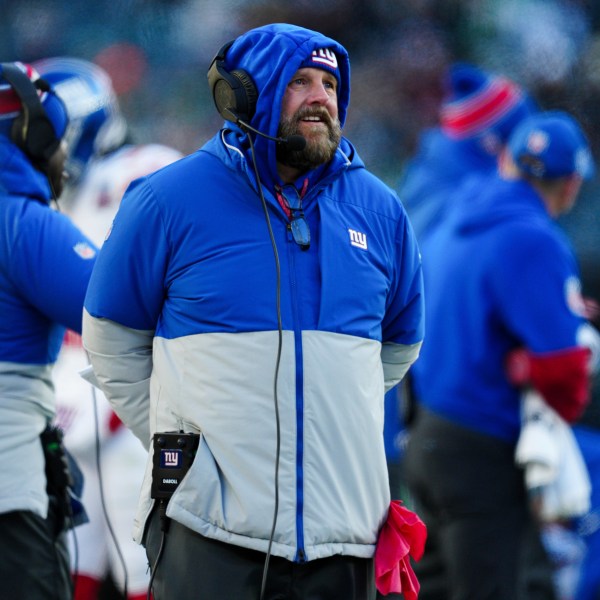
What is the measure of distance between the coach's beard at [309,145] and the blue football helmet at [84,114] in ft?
6.11

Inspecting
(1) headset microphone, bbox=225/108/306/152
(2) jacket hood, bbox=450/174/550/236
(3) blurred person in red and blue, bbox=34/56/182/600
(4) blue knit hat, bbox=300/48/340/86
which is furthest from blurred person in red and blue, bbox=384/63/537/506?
(1) headset microphone, bbox=225/108/306/152

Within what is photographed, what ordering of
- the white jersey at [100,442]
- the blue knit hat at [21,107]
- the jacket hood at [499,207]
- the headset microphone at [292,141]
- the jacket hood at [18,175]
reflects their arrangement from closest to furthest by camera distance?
the headset microphone at [292,141] → the jacket hood at [18,175] → the blue knit hat at [21,107] → the white jersey at [100,442] → the jacket hood at [499,207]

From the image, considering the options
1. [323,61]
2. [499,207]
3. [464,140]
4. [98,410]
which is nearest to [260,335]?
[323,61]

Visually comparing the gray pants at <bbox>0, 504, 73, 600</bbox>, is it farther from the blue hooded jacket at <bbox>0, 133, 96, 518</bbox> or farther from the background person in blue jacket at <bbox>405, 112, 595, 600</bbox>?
the background person in blue jacket at <bbox>405, 112, 595, 600</bbox>

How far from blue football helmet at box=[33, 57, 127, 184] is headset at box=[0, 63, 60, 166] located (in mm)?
1128

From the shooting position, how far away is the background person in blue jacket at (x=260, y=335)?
3152mm

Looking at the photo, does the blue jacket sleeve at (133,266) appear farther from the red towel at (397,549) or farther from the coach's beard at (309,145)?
the red towel at (397,549)

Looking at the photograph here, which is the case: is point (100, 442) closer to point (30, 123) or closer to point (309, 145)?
point (30, 123)

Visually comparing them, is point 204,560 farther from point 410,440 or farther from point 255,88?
point 410,440

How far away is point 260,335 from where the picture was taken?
317 cm

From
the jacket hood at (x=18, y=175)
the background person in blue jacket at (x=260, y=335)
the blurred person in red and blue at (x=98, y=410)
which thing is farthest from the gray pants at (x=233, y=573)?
the blurred person in red and blue at (x=98, y=410)

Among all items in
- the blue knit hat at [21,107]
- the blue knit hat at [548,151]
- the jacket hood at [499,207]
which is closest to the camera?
the blue knit hat at [21,107]

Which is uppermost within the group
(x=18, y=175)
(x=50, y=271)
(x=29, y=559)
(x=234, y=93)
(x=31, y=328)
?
(x=234, y=93)

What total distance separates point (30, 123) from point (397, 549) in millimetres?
1570
